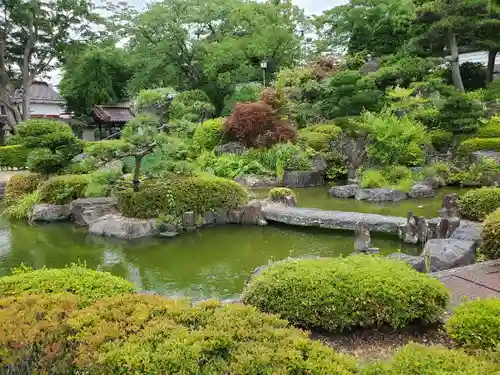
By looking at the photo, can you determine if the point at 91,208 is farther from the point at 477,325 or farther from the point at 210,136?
the point at 477,325

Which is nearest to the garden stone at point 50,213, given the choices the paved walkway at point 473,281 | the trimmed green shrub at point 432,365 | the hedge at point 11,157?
the paved walkway at point 473,281

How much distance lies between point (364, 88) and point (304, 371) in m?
17.8

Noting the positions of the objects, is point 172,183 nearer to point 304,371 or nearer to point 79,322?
point 79,322

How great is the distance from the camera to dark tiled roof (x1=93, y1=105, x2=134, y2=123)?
25.9 meters

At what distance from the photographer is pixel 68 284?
417 centimetres

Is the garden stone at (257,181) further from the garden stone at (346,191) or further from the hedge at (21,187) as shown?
the hedge at (21,187)

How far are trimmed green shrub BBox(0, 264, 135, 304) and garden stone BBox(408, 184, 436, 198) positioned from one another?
10.1 metres

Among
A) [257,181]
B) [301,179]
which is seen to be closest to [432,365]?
[301,179]

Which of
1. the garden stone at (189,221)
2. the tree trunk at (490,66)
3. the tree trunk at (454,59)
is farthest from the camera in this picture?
the tree trunk at (490,66)

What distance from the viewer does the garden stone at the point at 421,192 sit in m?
12.8

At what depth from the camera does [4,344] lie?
9.57 feet

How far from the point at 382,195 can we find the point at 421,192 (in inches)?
48.8

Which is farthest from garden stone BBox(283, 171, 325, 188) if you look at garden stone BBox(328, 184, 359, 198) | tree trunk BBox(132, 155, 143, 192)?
tree trunk BBox(132, 155, 143, 192)

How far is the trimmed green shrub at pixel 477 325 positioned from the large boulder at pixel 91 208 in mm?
8641
